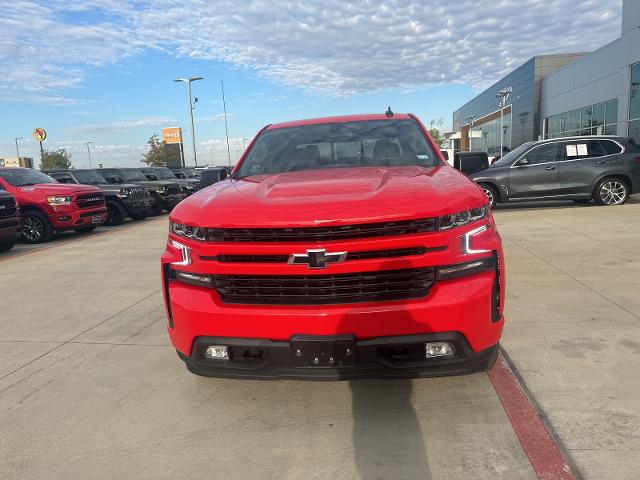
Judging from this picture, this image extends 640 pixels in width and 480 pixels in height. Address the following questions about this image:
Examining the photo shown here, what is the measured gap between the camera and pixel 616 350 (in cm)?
346

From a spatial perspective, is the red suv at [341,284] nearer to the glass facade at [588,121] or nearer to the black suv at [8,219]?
the black suv at [8,219]

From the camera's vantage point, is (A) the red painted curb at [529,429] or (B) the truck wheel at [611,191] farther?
(B) the truck wheel at [611,191]

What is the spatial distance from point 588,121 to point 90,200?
3073 centimetres

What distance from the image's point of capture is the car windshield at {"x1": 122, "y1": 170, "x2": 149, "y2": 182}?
54.2ft

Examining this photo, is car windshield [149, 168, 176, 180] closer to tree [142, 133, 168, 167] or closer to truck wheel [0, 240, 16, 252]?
truck wheel [0, 240, 16, 252]

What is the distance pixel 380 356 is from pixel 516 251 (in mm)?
5272

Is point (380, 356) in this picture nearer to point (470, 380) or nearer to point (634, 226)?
point (470, 380)

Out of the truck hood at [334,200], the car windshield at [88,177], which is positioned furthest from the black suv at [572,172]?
the car windshield at [88,177]

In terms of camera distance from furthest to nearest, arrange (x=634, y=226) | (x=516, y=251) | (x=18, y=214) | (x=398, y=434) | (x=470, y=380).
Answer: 1. (x=18, y=214)
2. (x=634, y=226)
3. (x=516, y=251)
4. (x=470, y=380)
5. (x=398, y=434)

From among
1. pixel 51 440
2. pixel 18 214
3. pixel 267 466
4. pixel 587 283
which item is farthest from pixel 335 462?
pixel 18 214

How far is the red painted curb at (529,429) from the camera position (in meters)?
2.25

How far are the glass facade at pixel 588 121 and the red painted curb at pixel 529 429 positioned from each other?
28368 millimetres

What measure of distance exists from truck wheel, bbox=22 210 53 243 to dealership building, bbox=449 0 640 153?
25217mm

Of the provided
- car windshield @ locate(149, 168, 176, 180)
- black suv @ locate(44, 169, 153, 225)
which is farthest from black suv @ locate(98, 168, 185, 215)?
car windshield @ locate(149, 168, 176, 180)
